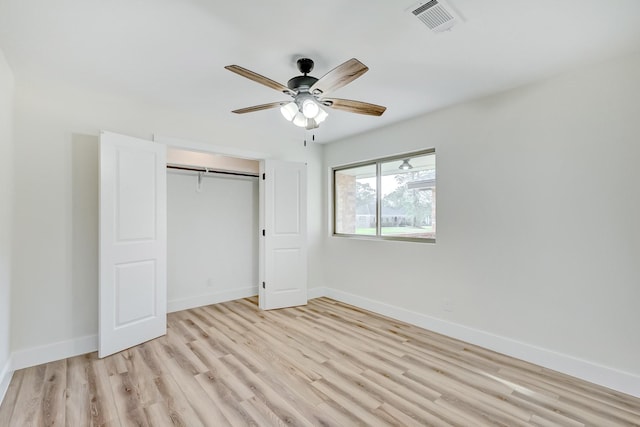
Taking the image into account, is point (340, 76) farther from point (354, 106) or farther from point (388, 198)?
point (388, 198)

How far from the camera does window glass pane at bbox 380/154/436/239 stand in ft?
11.8

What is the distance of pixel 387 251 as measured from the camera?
3.94 metres

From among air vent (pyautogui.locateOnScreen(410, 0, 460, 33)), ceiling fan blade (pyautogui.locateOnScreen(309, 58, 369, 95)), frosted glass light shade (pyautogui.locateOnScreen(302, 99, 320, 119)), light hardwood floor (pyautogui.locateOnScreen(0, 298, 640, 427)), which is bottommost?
light hardwood floor (pyautogui.locateOnScreen(0, 298, 640, 427))

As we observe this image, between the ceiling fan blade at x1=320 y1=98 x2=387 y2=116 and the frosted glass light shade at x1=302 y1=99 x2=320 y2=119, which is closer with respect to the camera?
the frosted glass light shade at x1=302 y1=99 x2=320 y2=119

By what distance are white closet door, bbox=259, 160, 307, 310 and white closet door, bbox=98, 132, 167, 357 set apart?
51.5 inches

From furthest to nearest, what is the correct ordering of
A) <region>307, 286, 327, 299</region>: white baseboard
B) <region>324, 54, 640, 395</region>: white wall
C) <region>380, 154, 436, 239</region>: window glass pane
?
<region>307, 286, 327, 299</region>: white baseboard
<region>380, 154, 436, 239</region>: window glass pane
<region>324, 54, 640, 395</region>: white wall

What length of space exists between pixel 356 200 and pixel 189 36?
3.09 m

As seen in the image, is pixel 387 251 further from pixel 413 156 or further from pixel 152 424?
pixel 152 424

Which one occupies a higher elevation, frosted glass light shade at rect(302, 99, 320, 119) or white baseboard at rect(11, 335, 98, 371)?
frosted glass light shade at rect(302, 99, 320, 119)

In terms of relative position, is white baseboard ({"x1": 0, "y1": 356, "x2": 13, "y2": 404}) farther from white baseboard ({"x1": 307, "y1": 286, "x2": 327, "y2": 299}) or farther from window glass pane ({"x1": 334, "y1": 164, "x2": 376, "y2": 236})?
window glass pane ({"x1": 334, "y1": 164, "x2": 376, "y2": 236})

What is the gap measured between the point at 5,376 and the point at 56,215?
1296mm

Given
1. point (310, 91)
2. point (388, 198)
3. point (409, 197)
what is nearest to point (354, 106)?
point (310, 91)

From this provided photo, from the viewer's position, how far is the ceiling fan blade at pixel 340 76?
179 cm

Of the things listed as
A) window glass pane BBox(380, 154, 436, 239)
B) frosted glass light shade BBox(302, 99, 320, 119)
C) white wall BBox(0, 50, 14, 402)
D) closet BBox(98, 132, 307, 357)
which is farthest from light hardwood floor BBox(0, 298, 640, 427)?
frosted glass light shade BBox(302, 99, 320, 119)
